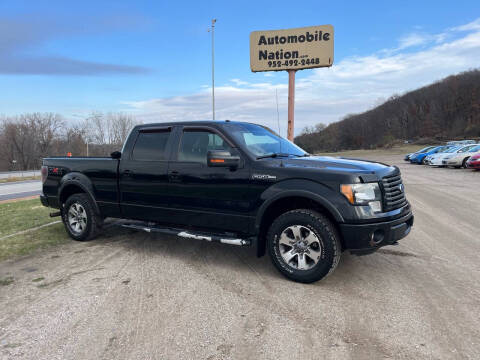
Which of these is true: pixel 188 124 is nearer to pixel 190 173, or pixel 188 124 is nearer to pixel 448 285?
pixel 190 173

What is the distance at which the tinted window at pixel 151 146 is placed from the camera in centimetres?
519

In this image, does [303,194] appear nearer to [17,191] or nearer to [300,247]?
[300,247]

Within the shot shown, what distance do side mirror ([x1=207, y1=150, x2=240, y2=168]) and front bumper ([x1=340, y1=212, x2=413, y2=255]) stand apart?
1.45m

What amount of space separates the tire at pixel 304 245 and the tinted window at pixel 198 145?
4.11ft

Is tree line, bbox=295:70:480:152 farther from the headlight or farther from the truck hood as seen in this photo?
the headlight

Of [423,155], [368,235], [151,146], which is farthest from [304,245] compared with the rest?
[423,155]

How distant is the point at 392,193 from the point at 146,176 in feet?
10.8

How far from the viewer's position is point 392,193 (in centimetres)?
410

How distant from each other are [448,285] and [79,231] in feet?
17.9

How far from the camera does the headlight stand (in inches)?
150

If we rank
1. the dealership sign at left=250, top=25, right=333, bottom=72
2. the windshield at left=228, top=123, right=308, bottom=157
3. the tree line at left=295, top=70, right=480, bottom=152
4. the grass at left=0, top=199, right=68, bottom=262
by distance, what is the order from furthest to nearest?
the tree line at left=295, top=70, right=480, bottom=152 < the dealership sign at left=250, top=25, right=333, bottom=72 < the grass at left=0, top=199, right=68, bottom=262 < the windshield at left=228, top=123, right=308, bottom=157

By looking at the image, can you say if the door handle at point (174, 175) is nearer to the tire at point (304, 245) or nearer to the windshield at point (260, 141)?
the windshield at point (260, 141)

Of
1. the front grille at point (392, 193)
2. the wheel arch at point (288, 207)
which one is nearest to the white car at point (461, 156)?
the front grille at point (392, 193)

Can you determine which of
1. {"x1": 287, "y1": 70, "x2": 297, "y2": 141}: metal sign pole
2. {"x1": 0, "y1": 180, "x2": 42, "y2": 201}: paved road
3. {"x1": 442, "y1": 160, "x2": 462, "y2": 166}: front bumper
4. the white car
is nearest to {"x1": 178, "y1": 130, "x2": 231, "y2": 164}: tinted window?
{"x1": 287, "y1": 70, "x2": 297, "y2": 141}: metal sign pole
